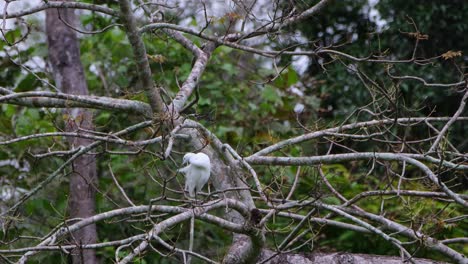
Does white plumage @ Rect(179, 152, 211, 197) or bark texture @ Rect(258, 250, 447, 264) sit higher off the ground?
white plumage @ Rect(179, 152, 211, 197)

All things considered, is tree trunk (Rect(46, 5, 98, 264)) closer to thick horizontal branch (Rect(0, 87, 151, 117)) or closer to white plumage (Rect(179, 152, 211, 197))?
thick horizontal branch (Rect(0, 87, 151, 117))

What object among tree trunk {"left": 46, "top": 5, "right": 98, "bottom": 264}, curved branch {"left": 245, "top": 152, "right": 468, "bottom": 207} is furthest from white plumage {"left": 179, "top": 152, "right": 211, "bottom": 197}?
tree trunk {"left": 46, "top": 5, "right": 98, "bottom": 264}

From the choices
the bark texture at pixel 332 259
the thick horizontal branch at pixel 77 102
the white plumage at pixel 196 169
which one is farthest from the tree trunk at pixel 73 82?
the bark texture at pixel 332 259

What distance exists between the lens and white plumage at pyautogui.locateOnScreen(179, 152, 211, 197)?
3.47m

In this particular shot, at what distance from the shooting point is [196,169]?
3.49 metres

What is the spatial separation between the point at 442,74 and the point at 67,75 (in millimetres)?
3342

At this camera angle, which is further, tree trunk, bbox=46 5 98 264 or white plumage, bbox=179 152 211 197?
tree trunk, bbox=46 5 98 264

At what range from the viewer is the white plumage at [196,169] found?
11.4 feet

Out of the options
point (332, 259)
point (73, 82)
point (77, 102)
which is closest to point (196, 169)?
point (77, 102)

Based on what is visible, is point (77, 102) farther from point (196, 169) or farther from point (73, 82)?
point (73, 82)

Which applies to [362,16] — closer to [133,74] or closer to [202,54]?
[133,74]

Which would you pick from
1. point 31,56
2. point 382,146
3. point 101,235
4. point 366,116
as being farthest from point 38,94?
point 366,116

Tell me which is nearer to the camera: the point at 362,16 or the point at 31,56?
the point at 31,56

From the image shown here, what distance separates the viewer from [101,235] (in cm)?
521
